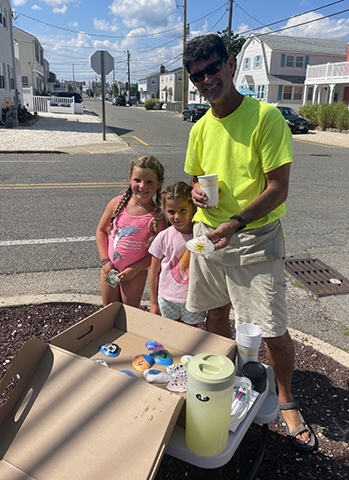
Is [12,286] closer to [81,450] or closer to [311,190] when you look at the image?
[81,450]

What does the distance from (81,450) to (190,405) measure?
408mm

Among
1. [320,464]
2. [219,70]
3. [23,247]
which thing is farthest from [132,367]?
[23,247]

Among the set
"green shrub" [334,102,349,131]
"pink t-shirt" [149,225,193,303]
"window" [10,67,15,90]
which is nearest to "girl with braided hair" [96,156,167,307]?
"pink t-shirt" [149,225,193,303]

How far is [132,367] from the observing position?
2.04 meters

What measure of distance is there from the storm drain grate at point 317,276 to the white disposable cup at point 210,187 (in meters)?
2.22

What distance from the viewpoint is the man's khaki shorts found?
217 cm

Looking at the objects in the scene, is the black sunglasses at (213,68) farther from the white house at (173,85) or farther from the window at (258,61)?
the white house at (173,85)

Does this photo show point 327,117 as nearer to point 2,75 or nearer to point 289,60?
point 289,60

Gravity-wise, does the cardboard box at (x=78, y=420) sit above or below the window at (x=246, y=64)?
below

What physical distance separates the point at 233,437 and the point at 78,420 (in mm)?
584

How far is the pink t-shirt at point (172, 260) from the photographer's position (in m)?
2.64

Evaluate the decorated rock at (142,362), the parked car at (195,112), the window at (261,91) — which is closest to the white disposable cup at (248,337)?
the decorated rock at (142,362)

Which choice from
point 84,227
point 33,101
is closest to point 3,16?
point 33,101

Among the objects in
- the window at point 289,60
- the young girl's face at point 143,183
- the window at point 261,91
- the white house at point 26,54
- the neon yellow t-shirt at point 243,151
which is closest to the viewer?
the neon yellow t-shirt at point 243,151
